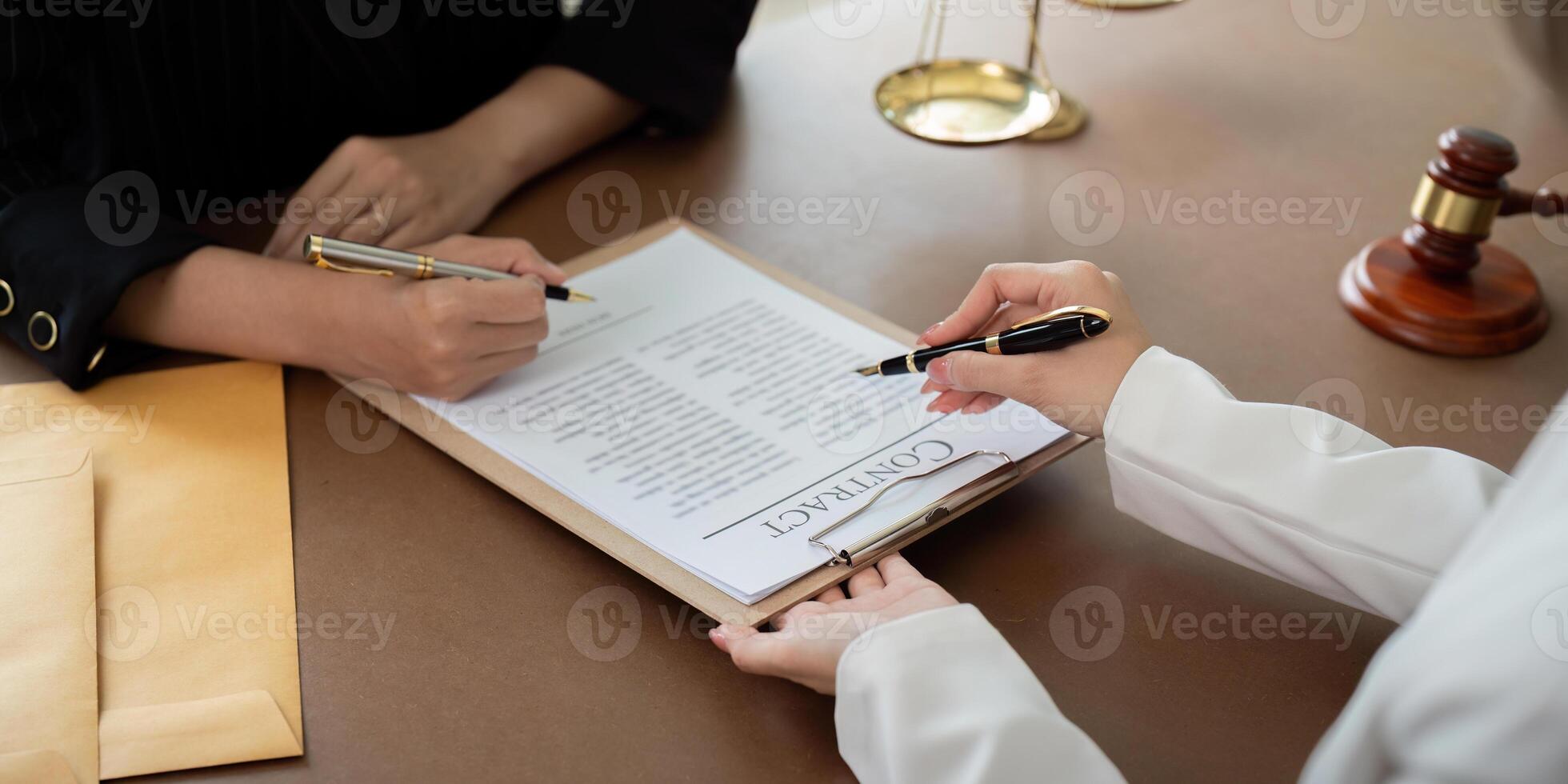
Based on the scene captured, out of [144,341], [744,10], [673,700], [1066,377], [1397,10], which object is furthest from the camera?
[1397,10]

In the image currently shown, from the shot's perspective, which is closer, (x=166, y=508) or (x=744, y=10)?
(x=166, y=508)

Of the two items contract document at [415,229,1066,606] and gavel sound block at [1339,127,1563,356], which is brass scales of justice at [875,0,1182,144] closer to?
contract document at [415,229,1066,606]

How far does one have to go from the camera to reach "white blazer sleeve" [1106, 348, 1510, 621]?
0.78 meters

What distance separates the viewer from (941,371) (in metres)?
0.94

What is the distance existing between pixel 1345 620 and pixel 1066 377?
26 cm

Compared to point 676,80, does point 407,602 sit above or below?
below

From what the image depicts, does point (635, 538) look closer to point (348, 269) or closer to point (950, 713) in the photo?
point (950, 713)

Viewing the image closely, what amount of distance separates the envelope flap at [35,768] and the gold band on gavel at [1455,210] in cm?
118

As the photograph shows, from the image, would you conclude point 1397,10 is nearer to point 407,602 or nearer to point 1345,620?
point 1345,620

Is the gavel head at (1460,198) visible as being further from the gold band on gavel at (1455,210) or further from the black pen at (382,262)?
the black pen at (382,262)

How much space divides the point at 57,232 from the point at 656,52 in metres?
0.66

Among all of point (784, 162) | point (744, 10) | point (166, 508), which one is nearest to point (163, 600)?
point (166, 508)

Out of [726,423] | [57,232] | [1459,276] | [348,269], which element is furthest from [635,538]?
[1459,276]

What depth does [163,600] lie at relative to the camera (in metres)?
0.82
